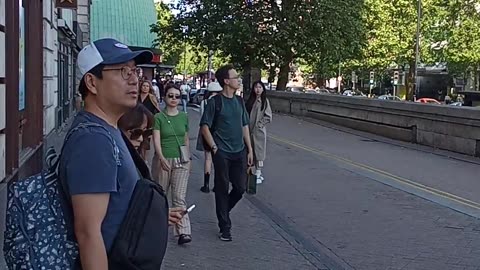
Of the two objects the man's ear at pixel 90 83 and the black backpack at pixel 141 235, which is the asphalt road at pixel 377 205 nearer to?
the black backpack at pixel 141 235

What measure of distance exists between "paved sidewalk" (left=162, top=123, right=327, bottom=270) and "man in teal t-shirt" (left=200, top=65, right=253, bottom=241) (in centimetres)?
27

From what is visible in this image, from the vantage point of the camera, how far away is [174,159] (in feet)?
23.9

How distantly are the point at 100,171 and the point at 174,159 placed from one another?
15.8 feet

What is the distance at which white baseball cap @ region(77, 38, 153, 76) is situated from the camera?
2.65 m

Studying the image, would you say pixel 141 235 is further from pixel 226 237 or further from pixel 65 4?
pixel 65 4

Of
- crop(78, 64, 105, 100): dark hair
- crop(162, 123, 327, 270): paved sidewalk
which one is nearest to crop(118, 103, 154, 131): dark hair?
crop(78, 64, 105, 100): dark hair

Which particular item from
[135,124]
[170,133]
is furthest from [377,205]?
[135,124]

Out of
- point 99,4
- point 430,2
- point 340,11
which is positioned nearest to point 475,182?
point 340,11

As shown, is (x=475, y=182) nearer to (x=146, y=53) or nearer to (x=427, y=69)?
(x=146, y=53)

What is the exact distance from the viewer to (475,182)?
12234mm

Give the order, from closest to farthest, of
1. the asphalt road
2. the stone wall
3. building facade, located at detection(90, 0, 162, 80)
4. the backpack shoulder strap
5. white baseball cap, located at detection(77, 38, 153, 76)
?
white baseball cap, located at detection(77, 38, 153, 76)
the asphalt road
the backpack shoulder strap
the stone wall
building facade, located at detection(90, 0, 162, 80)

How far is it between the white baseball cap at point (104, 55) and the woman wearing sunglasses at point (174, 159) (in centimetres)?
450

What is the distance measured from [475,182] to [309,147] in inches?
259

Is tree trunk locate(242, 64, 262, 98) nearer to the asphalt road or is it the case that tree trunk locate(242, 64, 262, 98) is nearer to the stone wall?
the stone wall
